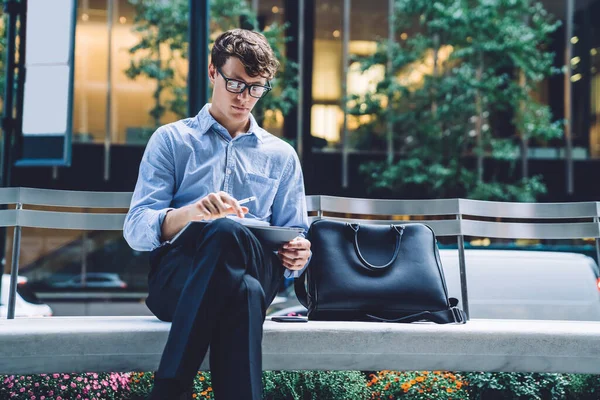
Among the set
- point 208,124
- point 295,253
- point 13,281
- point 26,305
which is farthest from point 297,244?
point 26,305

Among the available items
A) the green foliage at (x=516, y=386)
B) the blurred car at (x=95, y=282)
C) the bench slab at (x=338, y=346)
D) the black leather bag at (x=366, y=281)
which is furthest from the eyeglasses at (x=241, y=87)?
the blurred car at (x=95, y=282)

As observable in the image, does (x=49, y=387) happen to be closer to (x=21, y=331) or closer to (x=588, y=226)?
(x=21, y=331)

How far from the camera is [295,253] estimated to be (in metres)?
2.83

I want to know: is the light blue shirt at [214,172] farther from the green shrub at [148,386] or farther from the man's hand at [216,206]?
the green shrub at [148,386]

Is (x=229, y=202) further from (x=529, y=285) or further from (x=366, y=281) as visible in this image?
(x=529, y=285)

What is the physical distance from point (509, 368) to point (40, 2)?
4.95 m

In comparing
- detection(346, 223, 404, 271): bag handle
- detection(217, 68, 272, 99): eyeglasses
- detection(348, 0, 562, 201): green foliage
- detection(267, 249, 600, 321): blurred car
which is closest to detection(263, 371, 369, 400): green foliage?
detection(346, 223, 404, 271): bag handle

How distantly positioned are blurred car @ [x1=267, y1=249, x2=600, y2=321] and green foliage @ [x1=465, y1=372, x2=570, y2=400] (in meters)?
1.82

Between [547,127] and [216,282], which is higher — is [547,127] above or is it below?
above

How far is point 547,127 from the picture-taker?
585 inches

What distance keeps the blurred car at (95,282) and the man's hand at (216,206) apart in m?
16.7

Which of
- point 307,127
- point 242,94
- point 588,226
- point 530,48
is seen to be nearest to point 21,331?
point 242,94

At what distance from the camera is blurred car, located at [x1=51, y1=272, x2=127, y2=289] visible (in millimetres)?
18422

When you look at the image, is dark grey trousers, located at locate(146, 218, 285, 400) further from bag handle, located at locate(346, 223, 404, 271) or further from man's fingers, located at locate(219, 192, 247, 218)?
bag handle, located at locate(346, 223, 404, 271)
